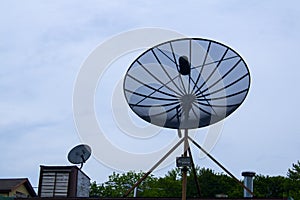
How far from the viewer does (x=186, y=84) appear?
1109cm

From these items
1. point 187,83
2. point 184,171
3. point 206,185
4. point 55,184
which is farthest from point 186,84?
point 206,185

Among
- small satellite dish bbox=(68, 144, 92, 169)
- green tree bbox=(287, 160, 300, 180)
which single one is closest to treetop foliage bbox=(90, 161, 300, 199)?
green tree bbox=(287, 160, 300, 180)

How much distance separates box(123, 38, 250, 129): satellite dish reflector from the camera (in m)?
10.8

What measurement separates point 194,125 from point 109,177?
2727cm

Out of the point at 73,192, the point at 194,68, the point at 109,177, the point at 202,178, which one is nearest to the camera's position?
the point at 194,68

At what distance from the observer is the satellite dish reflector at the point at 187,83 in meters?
10.8

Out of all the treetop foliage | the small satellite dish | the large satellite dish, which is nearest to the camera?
the large satellite dish

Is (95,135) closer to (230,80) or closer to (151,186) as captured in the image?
(230,80)

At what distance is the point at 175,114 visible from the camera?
1124 centimetres

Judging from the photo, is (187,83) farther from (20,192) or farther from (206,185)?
(206,185)

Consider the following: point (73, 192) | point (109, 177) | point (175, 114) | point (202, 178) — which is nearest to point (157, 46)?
point (175, 114)

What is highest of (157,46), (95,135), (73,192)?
(157,46)

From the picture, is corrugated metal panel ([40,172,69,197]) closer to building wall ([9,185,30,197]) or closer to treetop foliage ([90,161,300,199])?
building wall ([9,185,30,197])

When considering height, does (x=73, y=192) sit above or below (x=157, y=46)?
below
